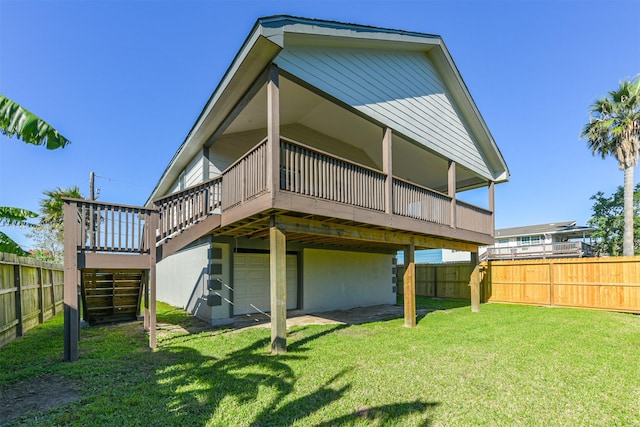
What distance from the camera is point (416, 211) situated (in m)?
8.72

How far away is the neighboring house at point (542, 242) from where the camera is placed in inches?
945

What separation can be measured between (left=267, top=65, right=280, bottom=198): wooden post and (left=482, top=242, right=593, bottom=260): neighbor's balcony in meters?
25.5

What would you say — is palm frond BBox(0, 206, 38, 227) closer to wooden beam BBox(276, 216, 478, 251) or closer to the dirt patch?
the dirt patch

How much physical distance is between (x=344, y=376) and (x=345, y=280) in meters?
7.49

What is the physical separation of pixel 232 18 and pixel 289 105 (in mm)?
3860

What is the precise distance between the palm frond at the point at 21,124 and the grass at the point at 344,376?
3885mm

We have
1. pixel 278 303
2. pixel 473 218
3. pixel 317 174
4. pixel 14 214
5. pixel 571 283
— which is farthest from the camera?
pixel 571 283

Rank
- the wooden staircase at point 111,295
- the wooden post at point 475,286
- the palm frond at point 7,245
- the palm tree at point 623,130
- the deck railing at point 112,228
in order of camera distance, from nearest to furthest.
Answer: the deck railing at point 112,228 → the wooden staircase at point 111,295 → the palm frond at point 7,245 → the wooden post at point 475,286 → the palm tree at point 623,130

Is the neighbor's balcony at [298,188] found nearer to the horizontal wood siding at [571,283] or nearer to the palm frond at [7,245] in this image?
the palm frond at [7,245]

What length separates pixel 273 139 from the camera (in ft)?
17.8

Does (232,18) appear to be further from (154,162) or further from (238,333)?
(154,162)

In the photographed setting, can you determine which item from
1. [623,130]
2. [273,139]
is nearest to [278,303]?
[273,139]

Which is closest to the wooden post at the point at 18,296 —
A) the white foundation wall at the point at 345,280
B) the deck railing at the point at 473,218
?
the white foundation wall at the point at 345,280

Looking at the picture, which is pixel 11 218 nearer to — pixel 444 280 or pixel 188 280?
pixel 188 280
